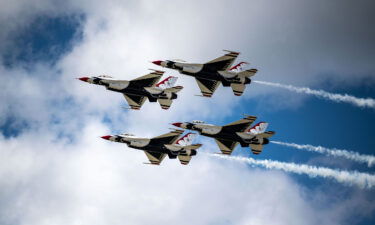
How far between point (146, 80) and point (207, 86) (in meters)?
10.5

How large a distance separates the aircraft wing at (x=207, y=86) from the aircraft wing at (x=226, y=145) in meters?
8.22

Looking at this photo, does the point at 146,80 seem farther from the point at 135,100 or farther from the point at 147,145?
the point at 147,145

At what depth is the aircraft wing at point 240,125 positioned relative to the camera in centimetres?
13512

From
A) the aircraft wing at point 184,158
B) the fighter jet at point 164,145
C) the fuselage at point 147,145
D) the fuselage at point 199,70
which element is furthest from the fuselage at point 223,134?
the fuselage at point 199,70

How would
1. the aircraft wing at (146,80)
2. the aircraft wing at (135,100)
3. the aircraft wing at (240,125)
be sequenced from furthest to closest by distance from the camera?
the aircraft wing at (135,100), the aircraft wing at (146,80), the aircraft wing at (240,125)

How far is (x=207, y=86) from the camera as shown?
447 feet

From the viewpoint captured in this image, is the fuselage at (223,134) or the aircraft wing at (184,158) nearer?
the aircraft wing at (184,158)

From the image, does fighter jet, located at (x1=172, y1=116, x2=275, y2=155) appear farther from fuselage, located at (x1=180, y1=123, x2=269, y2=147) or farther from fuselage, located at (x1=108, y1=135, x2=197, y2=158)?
fuselage, located at (x1=108, y1=135, x2=197, y2=158)

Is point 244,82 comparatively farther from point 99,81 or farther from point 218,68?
point 99,81

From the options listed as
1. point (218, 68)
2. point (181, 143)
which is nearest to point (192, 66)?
point (218, 68)

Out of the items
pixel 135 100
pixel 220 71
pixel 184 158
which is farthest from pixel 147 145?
pixel 220 71

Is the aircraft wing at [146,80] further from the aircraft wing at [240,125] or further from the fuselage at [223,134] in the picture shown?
the aircraft wing at [240,125]

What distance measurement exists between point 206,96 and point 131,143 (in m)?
15.1

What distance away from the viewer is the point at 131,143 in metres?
136
